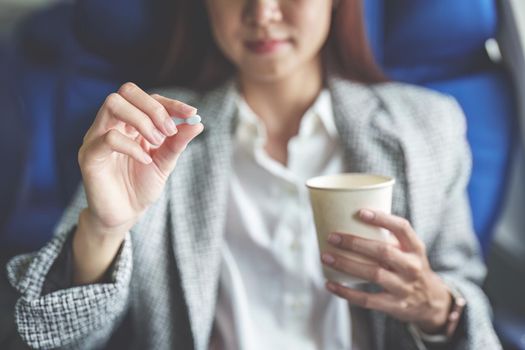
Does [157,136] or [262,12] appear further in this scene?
[262,12]

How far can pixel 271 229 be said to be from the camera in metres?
0.80

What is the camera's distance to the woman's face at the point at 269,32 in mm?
773

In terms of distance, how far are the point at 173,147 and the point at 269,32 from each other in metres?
0.28

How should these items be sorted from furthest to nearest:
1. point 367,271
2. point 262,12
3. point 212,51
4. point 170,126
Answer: point 212,51 → point 262,12 → point 367,271 → point 170,126

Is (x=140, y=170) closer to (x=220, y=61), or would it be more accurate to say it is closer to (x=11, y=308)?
(x=11, y=308)

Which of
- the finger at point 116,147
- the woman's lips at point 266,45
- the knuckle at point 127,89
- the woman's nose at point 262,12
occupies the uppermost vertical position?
the woman's nose at point 262,12

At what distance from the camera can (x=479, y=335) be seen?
0.72 meters

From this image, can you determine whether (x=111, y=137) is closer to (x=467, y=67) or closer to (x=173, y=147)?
(x=173, y=147)

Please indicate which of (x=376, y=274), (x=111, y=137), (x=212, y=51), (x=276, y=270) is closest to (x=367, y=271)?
(x=376, y=274)

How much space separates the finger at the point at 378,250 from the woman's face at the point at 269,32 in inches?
11.3

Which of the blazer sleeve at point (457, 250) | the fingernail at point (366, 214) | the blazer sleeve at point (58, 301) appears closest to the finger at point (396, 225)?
the fingernail at point (366, 214)

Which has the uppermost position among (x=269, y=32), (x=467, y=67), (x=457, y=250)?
(x=269, y=32)

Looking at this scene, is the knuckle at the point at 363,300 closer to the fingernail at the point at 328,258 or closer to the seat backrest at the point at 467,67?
the fingernail at the point at 328,258

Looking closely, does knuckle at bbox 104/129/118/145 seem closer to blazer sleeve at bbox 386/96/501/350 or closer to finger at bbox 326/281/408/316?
finger at bbox 326/281/408/316
